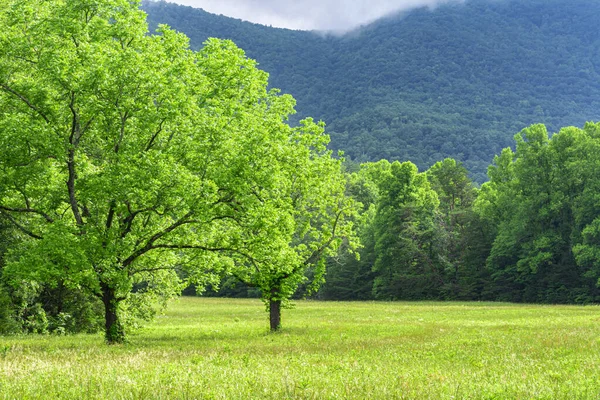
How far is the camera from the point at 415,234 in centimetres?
7988

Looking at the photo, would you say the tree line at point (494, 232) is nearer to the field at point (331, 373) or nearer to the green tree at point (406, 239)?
the green tree at point (406, 239)

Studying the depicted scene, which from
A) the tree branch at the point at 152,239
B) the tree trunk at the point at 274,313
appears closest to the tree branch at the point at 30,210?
the tree branch at the point at 152,239

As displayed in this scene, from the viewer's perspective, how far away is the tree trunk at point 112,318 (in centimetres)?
2308

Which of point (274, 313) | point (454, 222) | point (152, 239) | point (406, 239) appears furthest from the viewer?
point (454, 222)

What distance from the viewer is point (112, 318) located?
23.6 m

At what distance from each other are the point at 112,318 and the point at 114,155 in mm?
6617

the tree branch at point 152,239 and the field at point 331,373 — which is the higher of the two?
the tree branch at point 152,239

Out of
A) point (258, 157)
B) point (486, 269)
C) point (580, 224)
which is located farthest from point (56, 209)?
point (486, 269)

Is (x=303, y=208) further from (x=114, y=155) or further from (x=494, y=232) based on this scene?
(x=494, y=232)

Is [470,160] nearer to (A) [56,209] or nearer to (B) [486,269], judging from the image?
(B) [486,269]

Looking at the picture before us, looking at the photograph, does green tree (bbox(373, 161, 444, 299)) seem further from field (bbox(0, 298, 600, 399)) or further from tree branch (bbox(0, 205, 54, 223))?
tree branch (bbox(0, 205, 54, 223))

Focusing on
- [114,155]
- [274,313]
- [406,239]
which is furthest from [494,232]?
[114,155]

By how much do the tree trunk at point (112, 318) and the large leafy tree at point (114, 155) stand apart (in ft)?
0.20

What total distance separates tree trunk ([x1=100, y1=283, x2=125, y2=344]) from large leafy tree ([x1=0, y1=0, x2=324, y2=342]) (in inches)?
2.4
